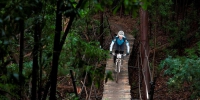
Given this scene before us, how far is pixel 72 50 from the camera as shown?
3.92 m

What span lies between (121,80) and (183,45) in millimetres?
8730

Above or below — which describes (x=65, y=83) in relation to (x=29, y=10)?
below

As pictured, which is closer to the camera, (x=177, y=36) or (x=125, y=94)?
(x=125, y=94)

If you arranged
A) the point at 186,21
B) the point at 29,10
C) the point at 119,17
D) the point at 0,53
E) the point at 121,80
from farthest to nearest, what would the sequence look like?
1. the point at 119,17
2. the point at 186,21
3. the point at 121,80
4. the point at 29,10
5. the point at 0,53

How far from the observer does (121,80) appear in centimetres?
1096

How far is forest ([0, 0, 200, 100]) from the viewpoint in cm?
243

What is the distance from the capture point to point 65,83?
1377cm

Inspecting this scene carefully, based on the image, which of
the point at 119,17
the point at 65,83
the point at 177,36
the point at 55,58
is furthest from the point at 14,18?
the point at 119,17

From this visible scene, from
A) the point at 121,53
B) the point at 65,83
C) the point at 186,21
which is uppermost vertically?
the point at 186,21

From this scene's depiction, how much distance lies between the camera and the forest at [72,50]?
7.96 ft

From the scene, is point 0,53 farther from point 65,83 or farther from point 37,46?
point 65,83

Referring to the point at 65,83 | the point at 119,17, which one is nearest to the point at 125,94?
the point at 65,83

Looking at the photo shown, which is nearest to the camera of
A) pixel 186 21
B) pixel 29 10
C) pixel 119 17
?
pixel 29 10

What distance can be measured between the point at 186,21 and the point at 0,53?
1870 centimetres
